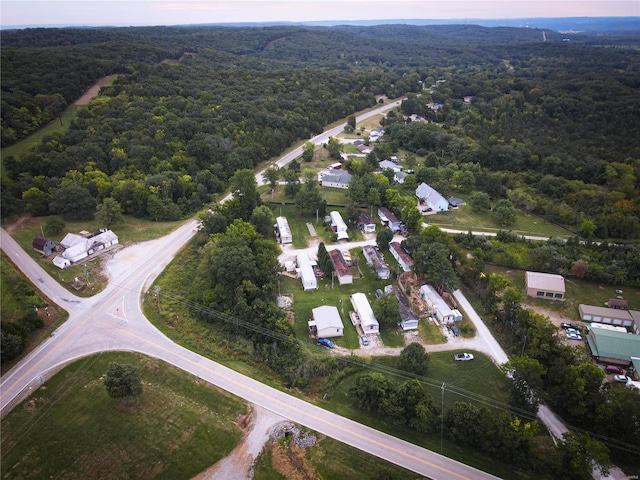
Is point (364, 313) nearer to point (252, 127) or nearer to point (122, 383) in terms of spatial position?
point (122, 383)

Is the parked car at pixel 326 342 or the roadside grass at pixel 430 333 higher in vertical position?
the parked car at pixel 326 342

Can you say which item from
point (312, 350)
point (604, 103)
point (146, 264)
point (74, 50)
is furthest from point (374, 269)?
point (74, 50)

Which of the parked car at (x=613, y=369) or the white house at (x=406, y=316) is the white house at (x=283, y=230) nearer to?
the white house at (x=406, y=316)

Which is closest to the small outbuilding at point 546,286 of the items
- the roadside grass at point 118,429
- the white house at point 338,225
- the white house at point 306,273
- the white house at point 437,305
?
the white house at point 437,305

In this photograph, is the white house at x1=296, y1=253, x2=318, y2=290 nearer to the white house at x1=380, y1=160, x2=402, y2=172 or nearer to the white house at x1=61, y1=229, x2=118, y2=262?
the white house at x1=61, y1=229, x2=118, y2=262

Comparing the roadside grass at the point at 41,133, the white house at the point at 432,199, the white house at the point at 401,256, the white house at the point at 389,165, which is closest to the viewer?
the white house at the point at 401,256

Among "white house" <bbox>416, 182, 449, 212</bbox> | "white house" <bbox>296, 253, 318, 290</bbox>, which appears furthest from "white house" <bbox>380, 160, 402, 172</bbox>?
"white house" <bbox>296, 253, 318, 290</bbox>

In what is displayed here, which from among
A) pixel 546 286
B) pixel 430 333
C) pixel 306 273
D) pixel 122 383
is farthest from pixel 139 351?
pixel 546 286

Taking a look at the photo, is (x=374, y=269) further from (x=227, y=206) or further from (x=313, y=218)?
(x=227, y=206)
